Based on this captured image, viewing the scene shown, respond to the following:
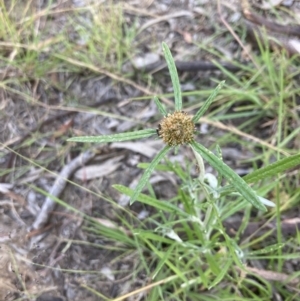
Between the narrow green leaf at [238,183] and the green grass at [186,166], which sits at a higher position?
the narrow green leaf at [238,183]

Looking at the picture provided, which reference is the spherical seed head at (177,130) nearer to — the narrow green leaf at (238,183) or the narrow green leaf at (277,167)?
the narrow green leaf at (238,183)

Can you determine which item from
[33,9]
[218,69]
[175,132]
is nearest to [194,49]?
[218,69]

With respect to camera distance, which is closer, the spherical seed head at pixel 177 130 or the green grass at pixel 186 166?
the spherical seed head at pixel 177 130

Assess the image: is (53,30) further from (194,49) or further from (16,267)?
(16,267)

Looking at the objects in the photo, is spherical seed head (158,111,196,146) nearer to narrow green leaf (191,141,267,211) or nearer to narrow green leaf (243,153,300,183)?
narrow green leaf (191,141,267,211)

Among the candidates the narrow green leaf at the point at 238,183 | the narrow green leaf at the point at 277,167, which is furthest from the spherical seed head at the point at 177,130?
the narrow green leaf at the point at 277,167

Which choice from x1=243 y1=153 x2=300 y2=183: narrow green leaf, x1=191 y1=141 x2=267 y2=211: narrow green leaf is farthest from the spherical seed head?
x1=243 y1=153 x2=300 y2=183: narrow green leaf
